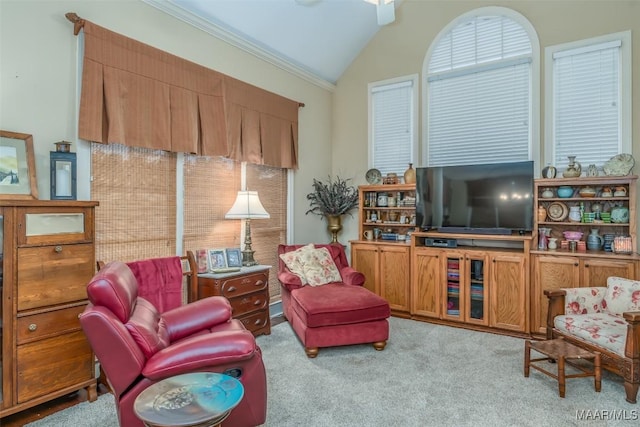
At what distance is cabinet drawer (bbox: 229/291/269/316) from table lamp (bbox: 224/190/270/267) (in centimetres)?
37

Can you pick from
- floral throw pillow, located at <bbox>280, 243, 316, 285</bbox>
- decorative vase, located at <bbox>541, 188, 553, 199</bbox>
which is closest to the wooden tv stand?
decorative vase, located at <bbox>541, 188, 553, 199</bbox>

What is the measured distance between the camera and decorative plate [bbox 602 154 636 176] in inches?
144

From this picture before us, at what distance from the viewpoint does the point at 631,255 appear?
351 centimetres

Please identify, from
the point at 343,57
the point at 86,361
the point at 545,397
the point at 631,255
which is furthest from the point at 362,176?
the point at 86,361

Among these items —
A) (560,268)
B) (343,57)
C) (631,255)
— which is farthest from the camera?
(343,57)

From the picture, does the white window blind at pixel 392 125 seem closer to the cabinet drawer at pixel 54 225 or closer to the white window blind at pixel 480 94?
the white window blind at pixel 480 94

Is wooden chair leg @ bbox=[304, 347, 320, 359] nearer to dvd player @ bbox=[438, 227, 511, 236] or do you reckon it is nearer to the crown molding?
dvd player @ bbox=[438, 227, 511, 236]

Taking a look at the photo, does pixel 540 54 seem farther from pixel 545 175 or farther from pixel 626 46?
pixel 545 175

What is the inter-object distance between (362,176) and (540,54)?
2623 mm

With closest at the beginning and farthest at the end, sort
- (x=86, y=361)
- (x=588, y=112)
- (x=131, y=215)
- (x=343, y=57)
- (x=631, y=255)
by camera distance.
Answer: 1. (x=86, y=361)
2. (x=131, y=215)
3. (x=631, y=255)
4. (x=588, y=112)
5. (x=343, y=57)

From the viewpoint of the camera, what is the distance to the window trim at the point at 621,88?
3.82 m

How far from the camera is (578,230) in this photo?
409cm

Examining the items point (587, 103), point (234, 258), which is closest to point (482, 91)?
point (587, 103)

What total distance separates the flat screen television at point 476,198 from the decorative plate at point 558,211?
306 millimetres
